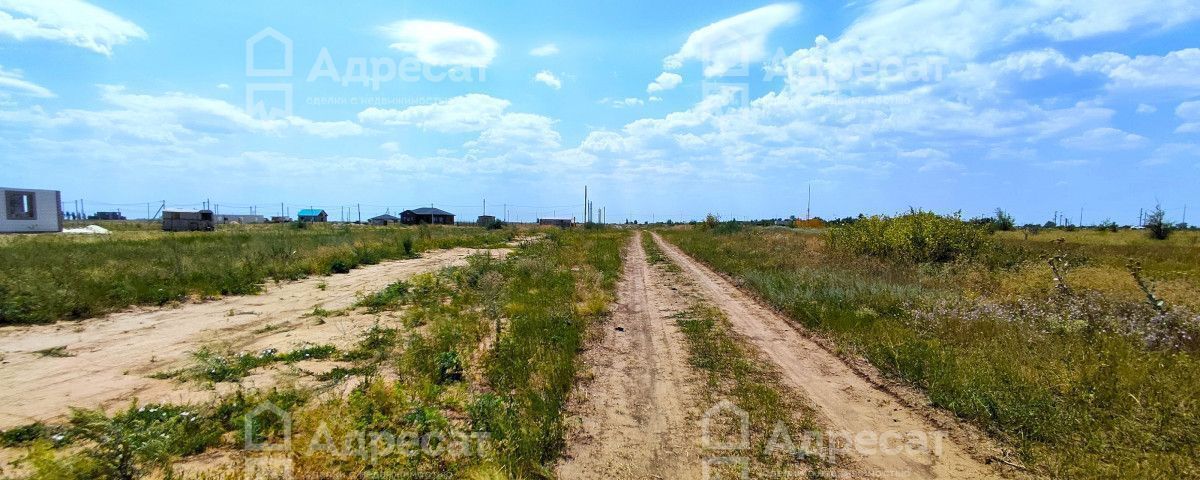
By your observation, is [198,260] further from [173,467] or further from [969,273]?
[969,273]

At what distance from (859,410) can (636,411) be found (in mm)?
2215

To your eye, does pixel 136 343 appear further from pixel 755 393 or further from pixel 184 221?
pixel 184 221

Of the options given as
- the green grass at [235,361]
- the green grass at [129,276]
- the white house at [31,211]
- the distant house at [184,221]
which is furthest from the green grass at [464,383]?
the distant house at [184,221]

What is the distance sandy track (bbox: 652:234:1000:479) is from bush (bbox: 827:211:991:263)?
1085 centimetres

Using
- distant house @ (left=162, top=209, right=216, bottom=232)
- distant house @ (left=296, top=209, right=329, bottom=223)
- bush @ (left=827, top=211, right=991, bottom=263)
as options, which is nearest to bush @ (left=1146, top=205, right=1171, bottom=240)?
bush @ (left=827, top=211, right=991, bottom=263)

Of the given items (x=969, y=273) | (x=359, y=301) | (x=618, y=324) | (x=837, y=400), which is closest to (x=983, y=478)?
(x=837, y=400)

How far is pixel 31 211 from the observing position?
34.4 meters

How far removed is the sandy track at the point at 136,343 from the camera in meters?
4.93

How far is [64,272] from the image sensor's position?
11.3 m

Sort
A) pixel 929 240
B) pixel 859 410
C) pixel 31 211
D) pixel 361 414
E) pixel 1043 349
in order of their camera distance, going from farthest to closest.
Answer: pixel 31 211
pixel 929 240
pixel 1043 349
pixel 859 410
pixel 361 414

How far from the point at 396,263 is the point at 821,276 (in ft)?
53.3

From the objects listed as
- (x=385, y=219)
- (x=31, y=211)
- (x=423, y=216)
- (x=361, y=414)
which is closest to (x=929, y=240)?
(x=361, y=414)

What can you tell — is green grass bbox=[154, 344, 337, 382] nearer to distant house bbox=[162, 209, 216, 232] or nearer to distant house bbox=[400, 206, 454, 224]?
distant house bbox=[162, 209, 216, 232]

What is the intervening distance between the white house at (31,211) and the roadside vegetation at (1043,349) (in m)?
48.5
